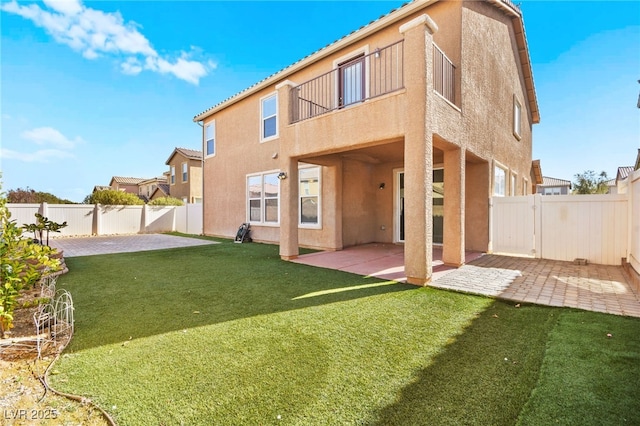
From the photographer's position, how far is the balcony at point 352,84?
28.3 ft

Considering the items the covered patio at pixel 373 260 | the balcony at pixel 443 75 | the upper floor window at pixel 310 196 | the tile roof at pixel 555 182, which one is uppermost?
the tile roof at pixel 555 182

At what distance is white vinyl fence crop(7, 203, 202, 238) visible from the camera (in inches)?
654

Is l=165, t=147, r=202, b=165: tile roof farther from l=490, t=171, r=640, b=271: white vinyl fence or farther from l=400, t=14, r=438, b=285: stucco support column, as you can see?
l=490, t=171, r=640, b=271: white vinyl fence

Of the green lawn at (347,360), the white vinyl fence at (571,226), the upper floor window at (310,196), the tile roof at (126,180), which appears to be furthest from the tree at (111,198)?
the tile roof at (126,180)

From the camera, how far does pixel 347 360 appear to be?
3098mm

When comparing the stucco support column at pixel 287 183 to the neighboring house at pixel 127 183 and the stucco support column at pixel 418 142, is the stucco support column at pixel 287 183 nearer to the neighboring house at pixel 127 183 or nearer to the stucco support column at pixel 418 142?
the stucco support column at pixel 418 142

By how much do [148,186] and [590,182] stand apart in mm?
55076

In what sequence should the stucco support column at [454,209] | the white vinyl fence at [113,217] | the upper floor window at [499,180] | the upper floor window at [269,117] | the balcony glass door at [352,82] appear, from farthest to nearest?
the white vinyl fence at [113,217] < the upper floor window at [269,117] < the upper floor window at [499,180] < the balcony glass door at [352,82] < the stucco support column at [454,209]

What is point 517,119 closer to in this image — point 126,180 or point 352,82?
point 352,82

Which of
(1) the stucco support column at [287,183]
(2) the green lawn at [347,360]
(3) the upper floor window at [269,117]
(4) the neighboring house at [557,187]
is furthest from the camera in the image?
(4) the neighboring house at [557,187]

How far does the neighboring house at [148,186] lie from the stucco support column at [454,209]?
3701cm

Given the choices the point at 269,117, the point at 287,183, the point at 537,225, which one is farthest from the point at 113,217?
the point at 537,225

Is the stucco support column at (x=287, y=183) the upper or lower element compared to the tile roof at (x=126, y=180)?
lower

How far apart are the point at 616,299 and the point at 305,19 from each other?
14722mm
